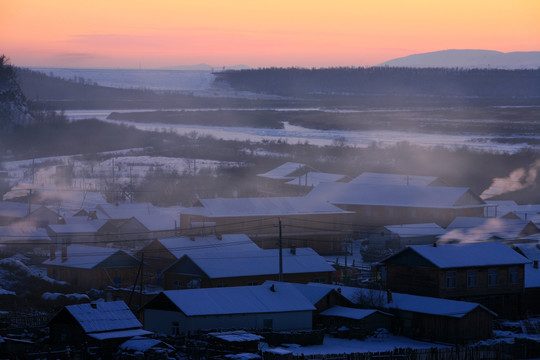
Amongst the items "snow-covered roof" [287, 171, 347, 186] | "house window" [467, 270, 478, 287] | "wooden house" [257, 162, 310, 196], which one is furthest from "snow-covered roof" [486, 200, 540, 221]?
"house window" [467, 270, 478, 287]

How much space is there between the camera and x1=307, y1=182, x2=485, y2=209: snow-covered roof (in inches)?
1427

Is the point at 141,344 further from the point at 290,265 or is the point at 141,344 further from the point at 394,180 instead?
the point at 394,180

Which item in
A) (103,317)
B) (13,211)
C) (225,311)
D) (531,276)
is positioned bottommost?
(13,211)

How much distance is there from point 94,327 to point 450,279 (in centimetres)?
881

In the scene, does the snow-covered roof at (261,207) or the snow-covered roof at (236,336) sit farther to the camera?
the snow-covered roof at (261,207)

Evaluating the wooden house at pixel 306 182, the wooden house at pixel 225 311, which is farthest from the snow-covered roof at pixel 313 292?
the wooden house at pixel 306 182

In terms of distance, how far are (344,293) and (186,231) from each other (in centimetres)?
1058

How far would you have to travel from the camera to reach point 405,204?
1446 inches

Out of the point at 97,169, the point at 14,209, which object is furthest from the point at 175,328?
the point at 97,169

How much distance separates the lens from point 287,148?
61.3 metres

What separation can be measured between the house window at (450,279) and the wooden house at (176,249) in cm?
611

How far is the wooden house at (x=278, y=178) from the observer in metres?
44.8

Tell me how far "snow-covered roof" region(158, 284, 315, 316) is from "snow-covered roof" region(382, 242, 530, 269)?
3785 millimetres

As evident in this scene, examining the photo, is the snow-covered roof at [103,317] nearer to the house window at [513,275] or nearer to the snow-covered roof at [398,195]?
the house window at [513,275]
